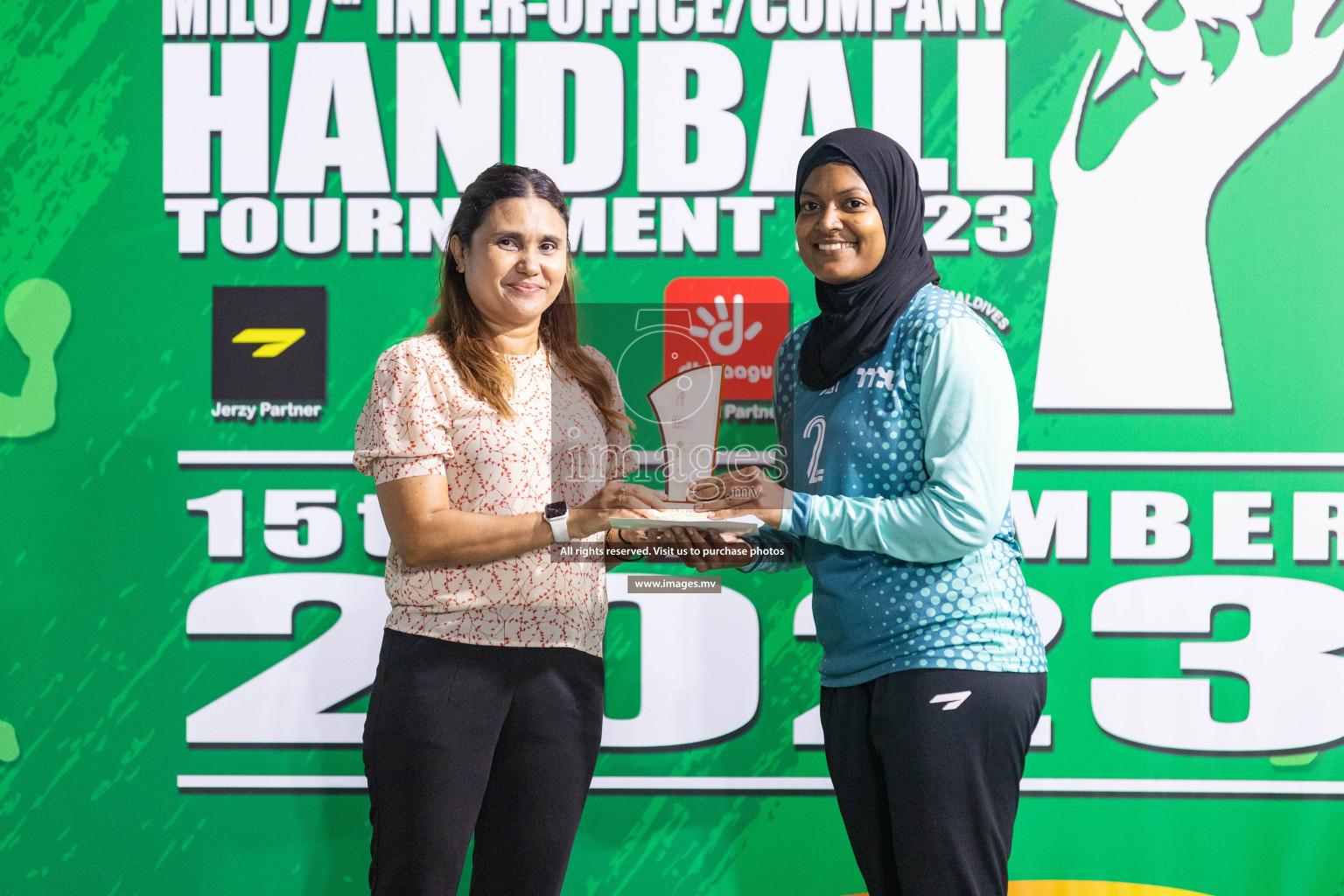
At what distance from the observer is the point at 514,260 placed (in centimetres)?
157

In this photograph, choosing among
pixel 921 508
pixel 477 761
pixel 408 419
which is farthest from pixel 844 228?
pixel 477 761

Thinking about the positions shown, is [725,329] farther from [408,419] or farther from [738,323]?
[408,419]

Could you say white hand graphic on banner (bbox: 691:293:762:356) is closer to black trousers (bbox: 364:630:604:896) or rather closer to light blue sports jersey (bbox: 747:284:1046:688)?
light blue sports jersey (bbox: 747:284:1046:688)

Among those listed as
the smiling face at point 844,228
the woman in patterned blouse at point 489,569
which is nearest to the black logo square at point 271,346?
the woman in patterned blouse at point 489,569

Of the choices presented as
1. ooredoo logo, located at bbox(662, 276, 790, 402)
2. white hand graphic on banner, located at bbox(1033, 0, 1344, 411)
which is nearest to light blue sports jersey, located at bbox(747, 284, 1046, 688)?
ooredoo logo, located at bbox(662, 276, 790, 402)

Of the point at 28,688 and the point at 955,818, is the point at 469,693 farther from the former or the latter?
the point at 28,688

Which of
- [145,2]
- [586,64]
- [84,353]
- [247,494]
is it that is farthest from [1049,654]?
[145,2]

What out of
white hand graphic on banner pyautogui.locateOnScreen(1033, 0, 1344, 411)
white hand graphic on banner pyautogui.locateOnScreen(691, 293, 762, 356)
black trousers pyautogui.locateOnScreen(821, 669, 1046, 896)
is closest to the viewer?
black trousers pyautogui.locateOnScreen(821, 669, 1046, 896)

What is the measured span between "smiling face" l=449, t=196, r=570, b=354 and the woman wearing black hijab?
1.38 ft

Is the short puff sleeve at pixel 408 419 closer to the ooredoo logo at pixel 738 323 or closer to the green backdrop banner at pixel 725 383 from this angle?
the ooredoo logo at pixel 738 323

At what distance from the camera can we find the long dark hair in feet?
5.01

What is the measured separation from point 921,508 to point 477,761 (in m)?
0.79

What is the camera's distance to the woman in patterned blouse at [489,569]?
1480 mm

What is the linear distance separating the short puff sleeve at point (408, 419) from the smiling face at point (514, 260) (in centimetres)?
16
